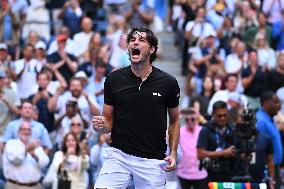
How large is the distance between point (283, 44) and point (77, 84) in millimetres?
5913

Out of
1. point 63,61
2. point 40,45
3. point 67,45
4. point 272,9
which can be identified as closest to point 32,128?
point 63,61

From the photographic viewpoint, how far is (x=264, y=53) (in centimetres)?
1880

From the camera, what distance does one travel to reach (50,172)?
44.7 feet

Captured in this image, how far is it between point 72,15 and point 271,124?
7.06 meters

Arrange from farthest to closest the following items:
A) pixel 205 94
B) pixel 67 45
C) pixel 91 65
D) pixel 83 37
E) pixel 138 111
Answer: pixel 83 37 → pixel 67 45 → pixel 91 65 → pixel 205 94 → pixel 138 111

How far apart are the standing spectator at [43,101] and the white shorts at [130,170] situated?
6.07 meters

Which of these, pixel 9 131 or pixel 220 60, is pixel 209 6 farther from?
pixel 9 131

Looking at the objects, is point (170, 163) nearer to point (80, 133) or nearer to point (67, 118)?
point (80, 133)

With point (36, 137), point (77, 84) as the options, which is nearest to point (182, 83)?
point (77, 84)

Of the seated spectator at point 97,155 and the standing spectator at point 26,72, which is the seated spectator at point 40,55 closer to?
the standing spectator at point 26,72

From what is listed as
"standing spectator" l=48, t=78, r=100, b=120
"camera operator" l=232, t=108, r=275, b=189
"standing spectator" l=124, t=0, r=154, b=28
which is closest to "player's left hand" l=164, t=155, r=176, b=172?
"camera operator" l=232, t=108, r=275, b=189

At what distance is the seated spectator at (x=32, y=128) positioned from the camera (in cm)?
1413

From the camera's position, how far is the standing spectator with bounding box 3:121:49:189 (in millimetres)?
13234

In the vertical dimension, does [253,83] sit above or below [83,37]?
below
